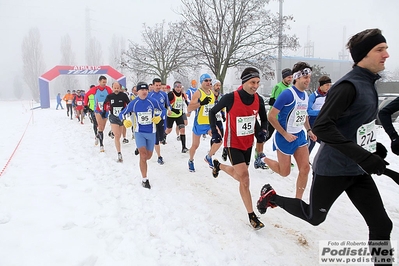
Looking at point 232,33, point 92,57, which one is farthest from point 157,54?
point 92,57

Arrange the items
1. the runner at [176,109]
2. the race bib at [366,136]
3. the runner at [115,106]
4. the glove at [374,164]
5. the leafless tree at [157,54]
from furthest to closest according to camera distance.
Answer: the leafless tree at [157,54]
the runner at [176,109]
the runner at [115,106]
the race bib at [366,136]
the glove at [374,164]

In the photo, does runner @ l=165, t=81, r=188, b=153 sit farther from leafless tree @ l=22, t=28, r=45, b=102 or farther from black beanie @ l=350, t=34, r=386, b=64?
leafless tree @ l=22, t=28, r=45, b=102

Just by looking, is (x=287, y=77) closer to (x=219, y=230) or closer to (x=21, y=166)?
(x=219, y=230)

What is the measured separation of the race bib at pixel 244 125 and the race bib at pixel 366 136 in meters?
1.55

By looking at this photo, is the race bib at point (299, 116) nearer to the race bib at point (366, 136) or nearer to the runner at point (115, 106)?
the race bib at point (366, 136)

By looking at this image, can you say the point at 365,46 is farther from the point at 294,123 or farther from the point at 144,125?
the point at 144,125

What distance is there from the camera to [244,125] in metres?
3.63

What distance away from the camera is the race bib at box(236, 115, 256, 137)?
3609 millimetres

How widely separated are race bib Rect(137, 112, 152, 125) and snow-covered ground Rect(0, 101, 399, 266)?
1.21 m

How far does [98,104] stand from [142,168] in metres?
4.05

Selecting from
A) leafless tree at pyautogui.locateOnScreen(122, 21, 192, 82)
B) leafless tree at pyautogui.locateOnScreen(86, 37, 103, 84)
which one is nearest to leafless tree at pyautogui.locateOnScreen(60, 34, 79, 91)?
leafless tree at pyautogui.locateOnScreen(86, 37, 103, 84)

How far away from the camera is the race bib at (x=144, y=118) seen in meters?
5.27

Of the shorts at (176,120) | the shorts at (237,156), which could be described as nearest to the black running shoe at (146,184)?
the shorts at (237,156)

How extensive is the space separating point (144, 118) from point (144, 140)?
44 centimetres
